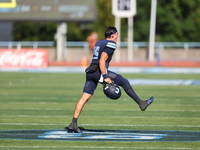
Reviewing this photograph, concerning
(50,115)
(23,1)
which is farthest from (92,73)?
(23,1)

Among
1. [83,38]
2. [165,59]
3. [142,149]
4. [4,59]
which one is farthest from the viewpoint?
[83,38]

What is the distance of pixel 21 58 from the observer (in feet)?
84.8

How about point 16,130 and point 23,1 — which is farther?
point 23,1

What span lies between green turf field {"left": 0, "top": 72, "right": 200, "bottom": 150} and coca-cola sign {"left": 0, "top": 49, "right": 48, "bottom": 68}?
9702 mm

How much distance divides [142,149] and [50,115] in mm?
3762

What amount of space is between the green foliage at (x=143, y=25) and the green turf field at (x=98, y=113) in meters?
31.3

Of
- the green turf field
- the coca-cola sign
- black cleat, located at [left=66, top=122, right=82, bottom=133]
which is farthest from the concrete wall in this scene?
black cleat, located at [left=66, top=122, right=82, bottom=133]

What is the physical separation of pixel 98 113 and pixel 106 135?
2705 millimetres

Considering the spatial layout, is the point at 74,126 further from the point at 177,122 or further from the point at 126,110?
the point at 126,110

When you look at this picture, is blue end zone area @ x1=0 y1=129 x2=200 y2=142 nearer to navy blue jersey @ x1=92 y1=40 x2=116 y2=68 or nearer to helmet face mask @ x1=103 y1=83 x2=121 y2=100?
helmet face mask @ x1=103 y1=83 x2=121 y2=100

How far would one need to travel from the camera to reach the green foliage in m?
47.1

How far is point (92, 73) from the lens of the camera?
8.22 m

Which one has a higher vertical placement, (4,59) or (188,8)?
(188,8)

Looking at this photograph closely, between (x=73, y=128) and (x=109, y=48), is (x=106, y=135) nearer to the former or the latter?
(x=73, y=128)
